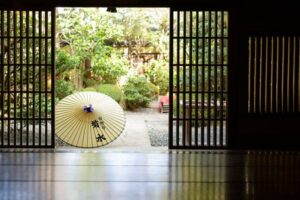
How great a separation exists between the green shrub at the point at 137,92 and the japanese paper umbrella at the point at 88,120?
5625 millimetres

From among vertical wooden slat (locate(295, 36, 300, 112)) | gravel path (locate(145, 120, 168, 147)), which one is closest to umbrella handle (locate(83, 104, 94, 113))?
gravel path (locate(145, 120, 168, 147))

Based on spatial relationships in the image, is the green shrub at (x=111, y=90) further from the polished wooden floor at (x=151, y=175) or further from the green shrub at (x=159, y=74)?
the polished wooden floor at (x=151, y=175)

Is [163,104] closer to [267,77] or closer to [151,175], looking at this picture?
[267,77]

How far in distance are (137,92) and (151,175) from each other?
9819 millimetres

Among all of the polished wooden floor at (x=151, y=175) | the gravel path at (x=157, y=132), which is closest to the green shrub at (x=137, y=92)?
the gravel path at (x=157, y=132)

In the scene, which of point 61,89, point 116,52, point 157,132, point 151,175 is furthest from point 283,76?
point 116,52

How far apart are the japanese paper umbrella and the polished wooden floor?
195 centimetres

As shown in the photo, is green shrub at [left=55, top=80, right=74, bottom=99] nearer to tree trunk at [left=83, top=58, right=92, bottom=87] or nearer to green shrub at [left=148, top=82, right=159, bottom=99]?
tree trunk at [left=83, top=58, right=92, bottom=87]

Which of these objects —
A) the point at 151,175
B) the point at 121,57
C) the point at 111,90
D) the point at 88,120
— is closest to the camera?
the point at 151,175

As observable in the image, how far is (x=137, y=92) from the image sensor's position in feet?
49.7

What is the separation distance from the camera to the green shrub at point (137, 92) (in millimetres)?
15008

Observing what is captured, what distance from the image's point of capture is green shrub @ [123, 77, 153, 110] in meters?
15.0

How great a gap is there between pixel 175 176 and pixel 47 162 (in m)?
1.61

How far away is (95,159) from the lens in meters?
6.34
